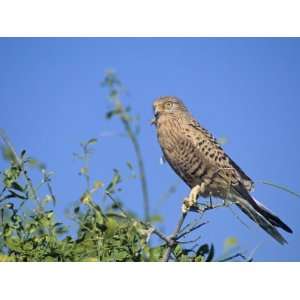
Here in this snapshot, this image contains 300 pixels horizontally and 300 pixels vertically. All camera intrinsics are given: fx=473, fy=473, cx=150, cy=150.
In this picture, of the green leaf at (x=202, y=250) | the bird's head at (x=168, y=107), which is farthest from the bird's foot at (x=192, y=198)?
the bird's head at (x=168, y=107)

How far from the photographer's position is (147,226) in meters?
1.18

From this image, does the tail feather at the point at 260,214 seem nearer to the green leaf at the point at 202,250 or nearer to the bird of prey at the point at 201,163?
the bird of prey at the point at 201,163

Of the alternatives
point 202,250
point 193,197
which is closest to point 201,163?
point 193,197

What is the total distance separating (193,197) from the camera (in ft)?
5.80

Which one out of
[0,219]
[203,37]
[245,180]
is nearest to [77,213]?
[0,219]

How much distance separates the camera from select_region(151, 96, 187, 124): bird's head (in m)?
1.88

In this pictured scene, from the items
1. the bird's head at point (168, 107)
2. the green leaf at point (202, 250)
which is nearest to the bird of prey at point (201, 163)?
the bird's head at point (168, 107)

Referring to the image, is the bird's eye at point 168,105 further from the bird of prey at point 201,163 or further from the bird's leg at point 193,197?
the bird's leg at point 193,197

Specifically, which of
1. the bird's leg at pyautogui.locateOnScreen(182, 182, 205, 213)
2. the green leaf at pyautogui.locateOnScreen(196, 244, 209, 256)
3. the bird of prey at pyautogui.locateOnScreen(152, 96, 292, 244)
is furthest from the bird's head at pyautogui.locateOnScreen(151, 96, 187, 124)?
the green leaf at pyautogui.locateOnScreen(196, 244, 209, 256)

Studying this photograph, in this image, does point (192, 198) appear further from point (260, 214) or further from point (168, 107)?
point (168, 107)

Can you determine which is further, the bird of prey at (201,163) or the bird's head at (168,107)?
the bird's head at (168,107)

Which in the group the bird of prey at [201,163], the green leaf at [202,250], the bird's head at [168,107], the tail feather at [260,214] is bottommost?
the green leaf at [202,250]

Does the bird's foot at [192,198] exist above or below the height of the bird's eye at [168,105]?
below

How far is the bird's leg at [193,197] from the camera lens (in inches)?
63.4
